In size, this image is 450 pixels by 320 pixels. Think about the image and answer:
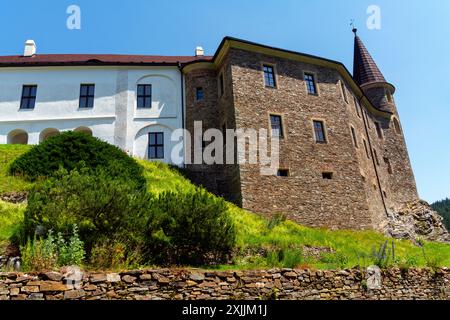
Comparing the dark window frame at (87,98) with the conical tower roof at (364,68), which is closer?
the dark window frame at (87,98)

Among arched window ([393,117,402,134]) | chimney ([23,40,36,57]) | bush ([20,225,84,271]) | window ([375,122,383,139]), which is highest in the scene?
chimney ([23,40,36,57])

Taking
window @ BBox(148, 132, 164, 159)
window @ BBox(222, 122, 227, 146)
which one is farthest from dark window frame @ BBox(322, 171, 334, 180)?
window @ BBox(148, 132, 164, 159)

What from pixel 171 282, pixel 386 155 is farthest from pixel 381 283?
pixel 386 155

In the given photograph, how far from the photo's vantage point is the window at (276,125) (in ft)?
64.6

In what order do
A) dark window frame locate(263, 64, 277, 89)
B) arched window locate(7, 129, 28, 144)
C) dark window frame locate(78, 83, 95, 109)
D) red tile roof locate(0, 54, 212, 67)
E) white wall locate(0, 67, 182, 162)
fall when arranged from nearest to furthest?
1. dark window frame locate(263, 64, 277, 89)
2. white wall locate(0, 67, 182, 162)
3. arched window locate(7, 129, 28, 144)
4. dark window frame locate(78, 83, 95, 109)
5. red tile roof locate(0, 54, 212, 67)

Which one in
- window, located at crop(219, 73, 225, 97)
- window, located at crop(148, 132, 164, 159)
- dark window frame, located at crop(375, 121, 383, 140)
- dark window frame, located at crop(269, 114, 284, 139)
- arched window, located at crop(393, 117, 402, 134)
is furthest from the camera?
arched window, located at crop(393, 117, 402, 134)

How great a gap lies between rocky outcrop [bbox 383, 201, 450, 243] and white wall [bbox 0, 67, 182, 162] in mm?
15406

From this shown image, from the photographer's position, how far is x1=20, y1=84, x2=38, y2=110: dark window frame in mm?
23203

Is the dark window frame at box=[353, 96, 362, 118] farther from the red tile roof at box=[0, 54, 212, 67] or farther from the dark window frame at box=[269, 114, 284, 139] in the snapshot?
the red tile roof at box=[0, 54, 212, 67]

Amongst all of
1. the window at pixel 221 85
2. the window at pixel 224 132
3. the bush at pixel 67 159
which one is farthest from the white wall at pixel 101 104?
the bush at pixel 67 159

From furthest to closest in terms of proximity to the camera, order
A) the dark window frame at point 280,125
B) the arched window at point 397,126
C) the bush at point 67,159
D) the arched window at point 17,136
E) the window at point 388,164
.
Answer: the arched window at point 397,126 < the window at point 388,164 < the arched window at point 17,136 < the dark window frame at point 280,125 < the bush at point 67,159

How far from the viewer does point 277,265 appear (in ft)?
30.5

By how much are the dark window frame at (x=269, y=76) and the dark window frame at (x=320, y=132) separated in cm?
328

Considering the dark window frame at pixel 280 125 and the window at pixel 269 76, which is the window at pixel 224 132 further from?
the window at pixel 269 76
